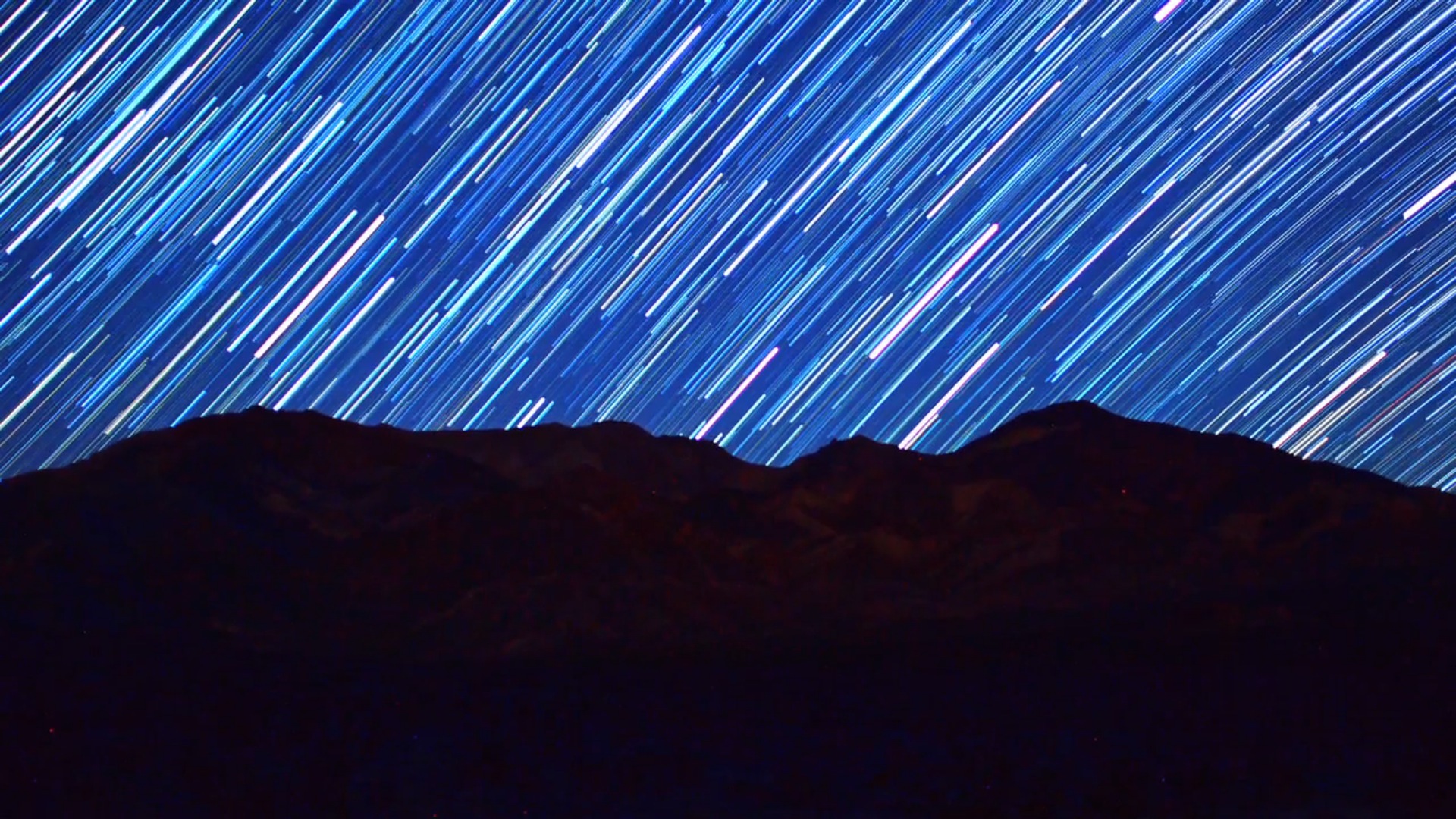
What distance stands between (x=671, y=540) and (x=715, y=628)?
2.98 metres

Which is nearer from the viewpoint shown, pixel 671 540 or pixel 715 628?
pixel 715 628

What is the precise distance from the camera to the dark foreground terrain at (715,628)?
11766mm

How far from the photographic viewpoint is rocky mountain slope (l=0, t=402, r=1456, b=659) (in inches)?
707

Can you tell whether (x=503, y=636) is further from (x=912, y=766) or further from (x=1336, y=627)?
(x=1336, y=627)

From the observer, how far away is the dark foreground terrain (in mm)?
11766

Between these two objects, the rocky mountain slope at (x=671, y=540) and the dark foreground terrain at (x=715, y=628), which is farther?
the rocky mountain slope at (x=671, y=540)

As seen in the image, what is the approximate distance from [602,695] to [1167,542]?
11.4m

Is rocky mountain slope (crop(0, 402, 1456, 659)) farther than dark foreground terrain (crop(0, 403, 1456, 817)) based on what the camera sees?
Yes

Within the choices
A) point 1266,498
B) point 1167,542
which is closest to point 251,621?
point 1167,542

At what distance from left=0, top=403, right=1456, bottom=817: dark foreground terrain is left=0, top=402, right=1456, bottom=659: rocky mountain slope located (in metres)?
0.08

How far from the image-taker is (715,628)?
60.7ft

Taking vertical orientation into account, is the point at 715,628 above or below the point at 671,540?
below

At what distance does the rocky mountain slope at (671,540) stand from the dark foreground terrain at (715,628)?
0.08m

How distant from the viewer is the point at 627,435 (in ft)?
83.4
